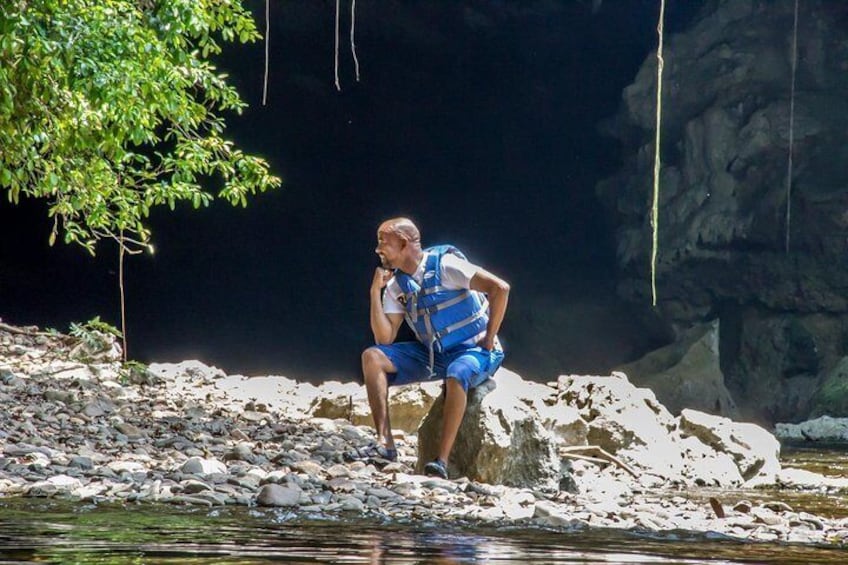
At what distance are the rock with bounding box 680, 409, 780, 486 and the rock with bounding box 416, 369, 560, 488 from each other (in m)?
2.27

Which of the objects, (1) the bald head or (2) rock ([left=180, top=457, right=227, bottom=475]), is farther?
(1) the bald head

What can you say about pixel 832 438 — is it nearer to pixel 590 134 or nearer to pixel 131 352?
pixel 590 134

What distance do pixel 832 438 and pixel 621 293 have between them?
8274 millimetres

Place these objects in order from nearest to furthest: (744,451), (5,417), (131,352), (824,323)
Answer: (5,417) → (744,451) → (824,323) → (131,352)

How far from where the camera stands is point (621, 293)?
2450cm

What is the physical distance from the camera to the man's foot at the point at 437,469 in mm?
6113

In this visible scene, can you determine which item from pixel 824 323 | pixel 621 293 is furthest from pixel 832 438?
pixel 621 293

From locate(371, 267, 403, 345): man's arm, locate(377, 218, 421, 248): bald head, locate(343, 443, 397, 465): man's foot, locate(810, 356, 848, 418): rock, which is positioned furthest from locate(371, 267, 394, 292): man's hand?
locate(810, 356, 848, 418): rock

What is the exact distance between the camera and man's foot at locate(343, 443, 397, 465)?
21.9 ft

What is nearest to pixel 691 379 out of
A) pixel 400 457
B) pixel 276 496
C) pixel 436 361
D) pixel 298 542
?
pixel 400 457

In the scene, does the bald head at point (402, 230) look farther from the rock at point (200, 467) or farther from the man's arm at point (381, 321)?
the rock at point (200, 467)

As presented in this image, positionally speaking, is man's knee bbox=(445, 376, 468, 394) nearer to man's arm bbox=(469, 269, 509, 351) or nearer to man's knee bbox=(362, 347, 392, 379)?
man's arm bbox=(469, 269, 509, 351)

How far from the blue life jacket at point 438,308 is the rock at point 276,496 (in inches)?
54.7

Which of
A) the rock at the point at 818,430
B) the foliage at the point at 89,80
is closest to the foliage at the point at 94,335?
the foliage at the point at 89,80
